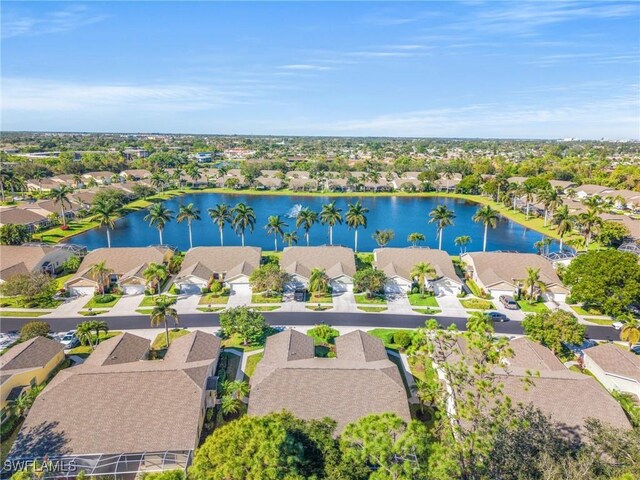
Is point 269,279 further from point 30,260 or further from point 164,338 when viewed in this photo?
point 30,260

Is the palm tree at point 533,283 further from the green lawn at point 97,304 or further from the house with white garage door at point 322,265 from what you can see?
the green lawn at point 97,304

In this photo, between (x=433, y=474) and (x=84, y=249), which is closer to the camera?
(x=433, y=474)

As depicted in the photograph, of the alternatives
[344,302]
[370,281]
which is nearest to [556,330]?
[370,281]

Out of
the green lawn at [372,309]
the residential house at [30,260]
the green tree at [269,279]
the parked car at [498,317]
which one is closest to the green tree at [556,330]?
the parked car at [498,317]

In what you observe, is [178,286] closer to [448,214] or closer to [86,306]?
[86,306]

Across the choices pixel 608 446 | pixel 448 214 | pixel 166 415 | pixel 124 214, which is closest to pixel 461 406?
pixel 608 446
